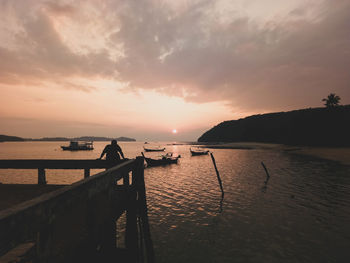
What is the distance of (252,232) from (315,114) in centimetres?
9897

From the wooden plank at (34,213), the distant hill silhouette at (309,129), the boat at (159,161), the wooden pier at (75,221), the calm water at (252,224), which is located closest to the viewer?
the wooden plank at (34,213)

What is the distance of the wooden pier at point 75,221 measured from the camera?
1844 mm

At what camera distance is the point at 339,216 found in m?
11.1

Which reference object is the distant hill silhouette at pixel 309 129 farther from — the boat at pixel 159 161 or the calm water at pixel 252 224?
the calm water at pixel 252 224

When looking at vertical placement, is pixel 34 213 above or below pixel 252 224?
above

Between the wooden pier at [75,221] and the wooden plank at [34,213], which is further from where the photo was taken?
the wooden pier at [75,221]

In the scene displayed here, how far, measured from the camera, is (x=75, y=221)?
18.0ft

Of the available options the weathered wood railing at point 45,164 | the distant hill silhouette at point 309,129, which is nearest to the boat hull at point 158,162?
the weathered wood railing at point 45,164

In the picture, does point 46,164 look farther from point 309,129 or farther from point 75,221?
point 309,129

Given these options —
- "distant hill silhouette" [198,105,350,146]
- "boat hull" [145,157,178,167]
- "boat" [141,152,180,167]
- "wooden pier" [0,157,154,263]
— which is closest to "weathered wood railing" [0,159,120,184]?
"wooden pier" [0,157,154,263]

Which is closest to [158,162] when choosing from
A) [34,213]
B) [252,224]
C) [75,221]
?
[252,224]

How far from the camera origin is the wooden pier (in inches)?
72.6

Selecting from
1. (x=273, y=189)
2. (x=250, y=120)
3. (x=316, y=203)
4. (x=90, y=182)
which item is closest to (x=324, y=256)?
(x=316, y=203)

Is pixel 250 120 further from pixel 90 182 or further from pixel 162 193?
pixel 90 182
